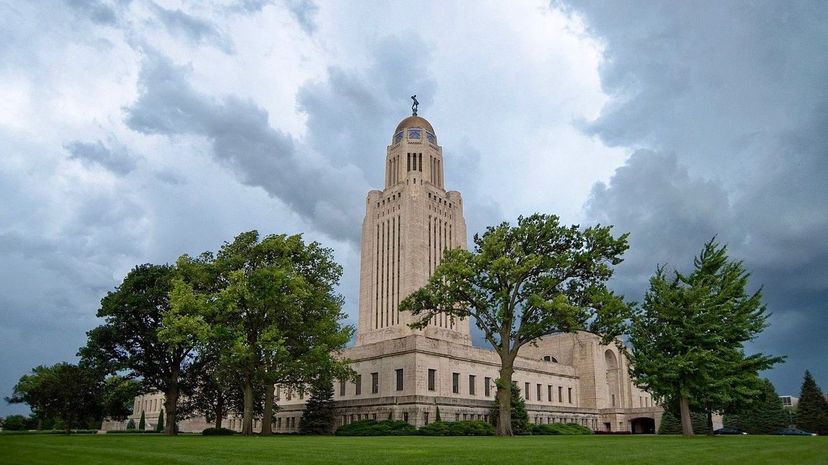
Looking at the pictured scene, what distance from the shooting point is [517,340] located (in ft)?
120

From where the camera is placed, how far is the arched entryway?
70000 mm

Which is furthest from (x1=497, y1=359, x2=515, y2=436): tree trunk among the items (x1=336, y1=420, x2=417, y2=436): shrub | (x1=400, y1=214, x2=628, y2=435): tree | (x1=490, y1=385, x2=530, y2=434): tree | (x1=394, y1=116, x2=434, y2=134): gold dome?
(x1=394, y1=116, x2=434, y2=134): gold dome

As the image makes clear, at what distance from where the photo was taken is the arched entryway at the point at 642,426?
230 ft

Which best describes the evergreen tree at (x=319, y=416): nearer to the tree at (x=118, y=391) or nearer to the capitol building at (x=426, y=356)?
the capitol building at (x=426, y=356)

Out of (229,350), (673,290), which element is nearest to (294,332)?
(229,350)

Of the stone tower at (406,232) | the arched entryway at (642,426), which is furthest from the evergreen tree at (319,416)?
the arched entryway at (642,426)

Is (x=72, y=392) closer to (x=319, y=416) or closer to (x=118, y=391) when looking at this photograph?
(x=118, y=391)

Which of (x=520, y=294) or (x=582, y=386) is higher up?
(x=520, y=294)

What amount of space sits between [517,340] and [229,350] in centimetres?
1802

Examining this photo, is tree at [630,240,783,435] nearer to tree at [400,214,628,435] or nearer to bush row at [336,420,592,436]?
tree at [400,214,628,435]

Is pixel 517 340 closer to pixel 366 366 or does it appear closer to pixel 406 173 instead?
pixel 366 366

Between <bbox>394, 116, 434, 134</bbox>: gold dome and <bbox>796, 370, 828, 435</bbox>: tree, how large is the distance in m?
57.7

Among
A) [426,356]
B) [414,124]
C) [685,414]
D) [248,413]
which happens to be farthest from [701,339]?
[414,124]

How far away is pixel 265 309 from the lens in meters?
38.4
